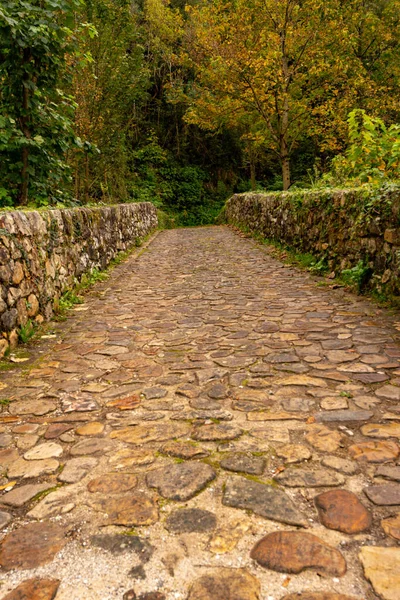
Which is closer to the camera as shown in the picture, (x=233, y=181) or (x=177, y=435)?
(x=177, y=435)

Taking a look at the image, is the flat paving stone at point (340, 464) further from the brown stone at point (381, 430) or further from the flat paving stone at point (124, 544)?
the flat paving stone at point (124, 544)

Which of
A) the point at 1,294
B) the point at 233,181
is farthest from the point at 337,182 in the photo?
the point at 233,181

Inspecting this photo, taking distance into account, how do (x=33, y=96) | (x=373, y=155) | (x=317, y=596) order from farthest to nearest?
(x=373, y=155), (x=33, y=96), (x=317, y=596)

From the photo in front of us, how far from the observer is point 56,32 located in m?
5.82

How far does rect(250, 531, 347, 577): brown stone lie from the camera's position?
1483 mm

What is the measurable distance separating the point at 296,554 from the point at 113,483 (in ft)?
2.81

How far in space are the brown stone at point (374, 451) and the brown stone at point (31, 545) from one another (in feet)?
4.41

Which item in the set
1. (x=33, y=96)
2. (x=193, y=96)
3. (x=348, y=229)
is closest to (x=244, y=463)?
(x=348, y=229)

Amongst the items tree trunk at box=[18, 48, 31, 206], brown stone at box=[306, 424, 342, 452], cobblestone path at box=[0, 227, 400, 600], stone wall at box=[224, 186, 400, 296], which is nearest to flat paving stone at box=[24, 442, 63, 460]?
cobblestone path at box=[0, 227, 400, 600]

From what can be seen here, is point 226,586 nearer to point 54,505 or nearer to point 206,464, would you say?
point 206,464

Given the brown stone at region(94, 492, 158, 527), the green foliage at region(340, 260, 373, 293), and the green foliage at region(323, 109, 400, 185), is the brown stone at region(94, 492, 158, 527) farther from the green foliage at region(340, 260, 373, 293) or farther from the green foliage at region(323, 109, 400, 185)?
the green foliage at region(323, 109, 400, 185)

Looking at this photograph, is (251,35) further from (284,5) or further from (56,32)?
→ (56,32)

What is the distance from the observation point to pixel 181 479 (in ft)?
6.59

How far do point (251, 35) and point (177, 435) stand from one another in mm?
14375
